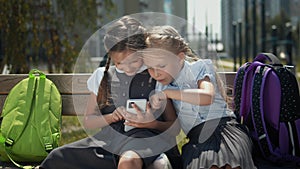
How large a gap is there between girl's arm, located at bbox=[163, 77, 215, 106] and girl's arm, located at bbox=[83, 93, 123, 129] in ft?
1.15

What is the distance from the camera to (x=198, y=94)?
2.39 m

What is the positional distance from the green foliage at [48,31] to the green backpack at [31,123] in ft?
9.30

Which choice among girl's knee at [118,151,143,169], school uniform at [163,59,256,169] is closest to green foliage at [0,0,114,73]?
school uniform at [163,59,256,169]

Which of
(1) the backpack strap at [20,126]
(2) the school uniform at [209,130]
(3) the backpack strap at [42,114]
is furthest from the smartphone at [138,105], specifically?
(1) the backpack strap at [20,126]

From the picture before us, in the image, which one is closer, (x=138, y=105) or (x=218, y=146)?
(x=218, y=146)

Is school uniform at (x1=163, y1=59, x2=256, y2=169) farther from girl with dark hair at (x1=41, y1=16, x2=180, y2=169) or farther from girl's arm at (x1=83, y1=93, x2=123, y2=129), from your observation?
girl's arm at (x1=83, y1=93, x2=123, y2=129)

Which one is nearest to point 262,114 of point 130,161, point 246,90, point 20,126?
point 246,90

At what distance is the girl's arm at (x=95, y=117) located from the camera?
8.71ft

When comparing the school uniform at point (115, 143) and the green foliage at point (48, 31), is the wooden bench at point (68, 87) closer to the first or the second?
the school uniform at point (115, 143)

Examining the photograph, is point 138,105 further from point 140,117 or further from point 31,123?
point 31,123

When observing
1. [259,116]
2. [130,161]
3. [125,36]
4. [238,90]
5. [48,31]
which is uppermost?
[125,36]

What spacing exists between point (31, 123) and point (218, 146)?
1.10 meters

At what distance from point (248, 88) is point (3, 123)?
140 centimetres

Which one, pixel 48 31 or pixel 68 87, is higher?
pixel 48 31
